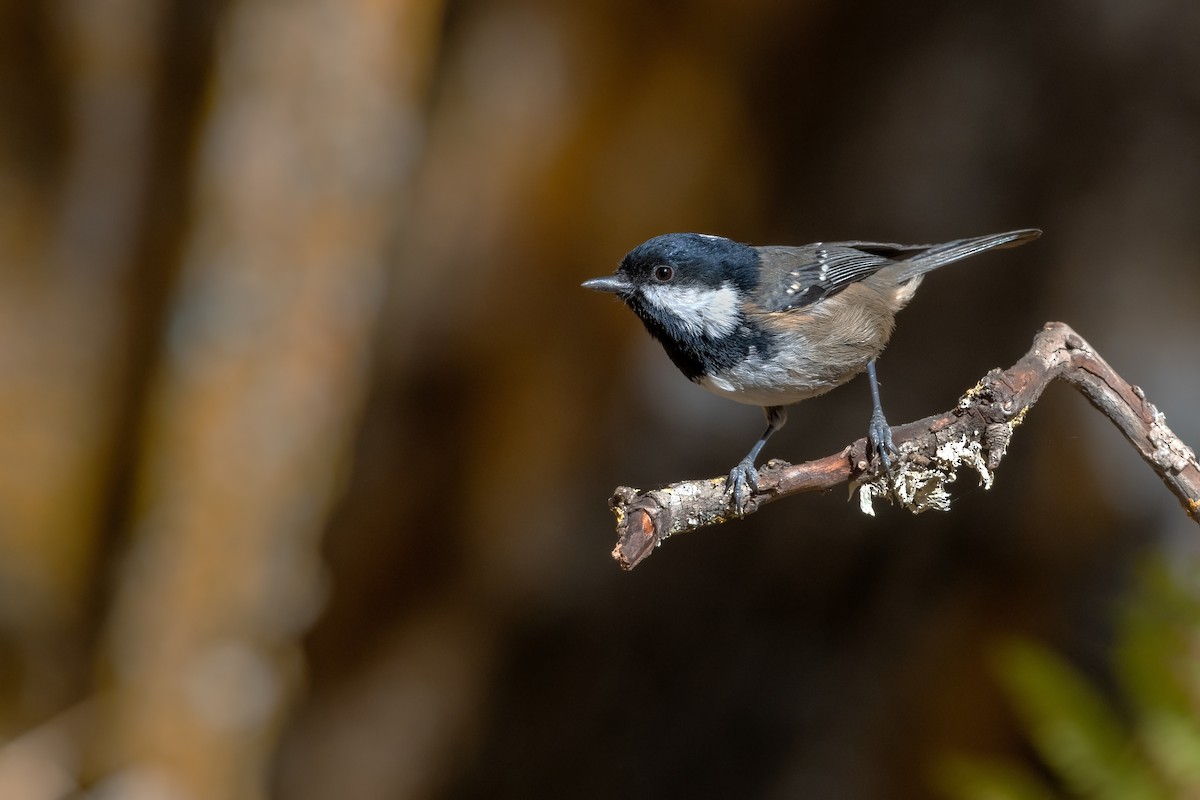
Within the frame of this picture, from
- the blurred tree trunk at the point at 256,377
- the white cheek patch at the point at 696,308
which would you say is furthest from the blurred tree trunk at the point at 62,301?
the white cheek patch at the point at 696,308

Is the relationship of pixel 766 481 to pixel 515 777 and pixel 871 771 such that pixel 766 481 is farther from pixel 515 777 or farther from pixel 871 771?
pixel 515 777

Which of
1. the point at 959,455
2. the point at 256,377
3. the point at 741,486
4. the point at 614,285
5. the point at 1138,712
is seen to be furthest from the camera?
→ the point at 256,377

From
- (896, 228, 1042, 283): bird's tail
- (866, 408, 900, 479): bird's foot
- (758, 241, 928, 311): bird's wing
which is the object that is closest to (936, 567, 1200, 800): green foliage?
(896, 228, 1042, 283): bird's tail

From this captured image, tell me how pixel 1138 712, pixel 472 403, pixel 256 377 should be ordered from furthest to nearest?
pixel 472 403, pixel 256 377, pixel 1138 712

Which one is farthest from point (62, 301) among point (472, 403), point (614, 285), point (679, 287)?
point (679, 287)

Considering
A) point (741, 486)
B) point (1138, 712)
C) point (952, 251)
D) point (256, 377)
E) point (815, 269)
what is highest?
point (952, 251)

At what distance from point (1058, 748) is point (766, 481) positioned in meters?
2.11

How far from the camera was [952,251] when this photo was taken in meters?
3.07

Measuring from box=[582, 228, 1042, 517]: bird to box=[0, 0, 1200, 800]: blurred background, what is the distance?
186cm

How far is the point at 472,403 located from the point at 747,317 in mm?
2759

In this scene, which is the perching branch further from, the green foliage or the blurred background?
the blurred background

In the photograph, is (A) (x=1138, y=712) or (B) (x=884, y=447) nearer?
(B) (x=884, y=447)

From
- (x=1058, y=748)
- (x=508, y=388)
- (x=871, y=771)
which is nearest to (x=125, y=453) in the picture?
(x=508, y=388)

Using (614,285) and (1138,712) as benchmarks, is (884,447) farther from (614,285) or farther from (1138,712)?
(1138,712)
